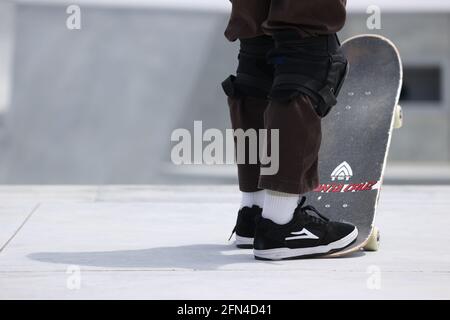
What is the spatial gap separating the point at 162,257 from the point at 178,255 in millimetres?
65

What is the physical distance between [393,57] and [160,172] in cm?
887

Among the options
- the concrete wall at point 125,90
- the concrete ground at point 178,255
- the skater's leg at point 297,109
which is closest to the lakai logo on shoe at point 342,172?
the concrete ground at point 178,255

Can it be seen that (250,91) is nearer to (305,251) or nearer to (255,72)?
(255,72)

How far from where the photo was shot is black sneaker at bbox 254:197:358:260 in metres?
2.51

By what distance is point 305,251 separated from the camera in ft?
8.38

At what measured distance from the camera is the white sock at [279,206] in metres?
2.50

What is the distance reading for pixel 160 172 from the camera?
38.9ft

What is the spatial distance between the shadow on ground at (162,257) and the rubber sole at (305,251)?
0.04m

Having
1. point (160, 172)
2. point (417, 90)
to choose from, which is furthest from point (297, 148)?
point (417, 90)

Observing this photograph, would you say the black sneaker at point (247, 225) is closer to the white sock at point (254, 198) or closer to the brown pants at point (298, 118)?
the white sock at point (254, 198)

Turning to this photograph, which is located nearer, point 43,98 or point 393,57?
point 393,57

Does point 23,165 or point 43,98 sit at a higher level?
point 43,98
